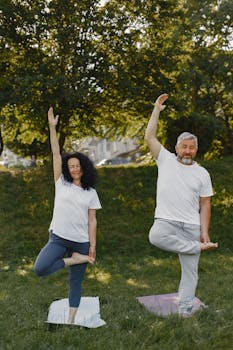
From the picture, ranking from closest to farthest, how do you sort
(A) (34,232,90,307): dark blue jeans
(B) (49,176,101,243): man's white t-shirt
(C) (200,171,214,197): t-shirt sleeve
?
(A) (34,232,90,307): dark blue jeans
(B) (49,176,101,243): man's white t-shirt
(C) (200,171,214,197): t-shirt sleeve

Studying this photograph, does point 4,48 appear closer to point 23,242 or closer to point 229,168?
point 23,242

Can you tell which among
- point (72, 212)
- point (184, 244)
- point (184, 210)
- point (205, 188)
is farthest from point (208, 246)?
point (72, 212)

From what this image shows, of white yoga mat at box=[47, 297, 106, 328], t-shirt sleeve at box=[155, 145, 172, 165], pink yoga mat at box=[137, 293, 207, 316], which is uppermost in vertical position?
t-shirt sleeve at box=[155, 145, 172, 165]

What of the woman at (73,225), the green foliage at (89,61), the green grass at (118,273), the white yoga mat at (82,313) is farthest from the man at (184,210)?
the green foliage at (89,61)

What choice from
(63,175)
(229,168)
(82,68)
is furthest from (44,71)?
(63,175)

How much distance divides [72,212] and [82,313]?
147 cm

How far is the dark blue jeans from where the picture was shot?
5449 millimetres

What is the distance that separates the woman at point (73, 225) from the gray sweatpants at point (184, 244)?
801 millimetres

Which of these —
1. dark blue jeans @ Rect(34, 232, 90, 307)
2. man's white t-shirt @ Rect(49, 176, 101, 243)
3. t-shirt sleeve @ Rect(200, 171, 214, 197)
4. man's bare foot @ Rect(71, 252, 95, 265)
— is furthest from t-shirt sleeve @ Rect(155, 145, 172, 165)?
man's bare foot @ Rect(71, 252, 95, 265)

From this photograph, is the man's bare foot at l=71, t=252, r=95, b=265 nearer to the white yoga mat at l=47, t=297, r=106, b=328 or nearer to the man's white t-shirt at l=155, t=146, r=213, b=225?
the white yoga mat at l=47, t=297, r=106, b=328

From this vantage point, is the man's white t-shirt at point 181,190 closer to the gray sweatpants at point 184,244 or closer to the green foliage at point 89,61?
the gray sweatpants at point 184,244

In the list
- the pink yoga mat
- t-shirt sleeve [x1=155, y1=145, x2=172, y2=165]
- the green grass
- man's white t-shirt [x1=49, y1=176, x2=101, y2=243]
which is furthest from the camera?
the pink yoga mat

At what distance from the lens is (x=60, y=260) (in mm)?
5531

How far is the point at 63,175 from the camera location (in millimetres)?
5941
